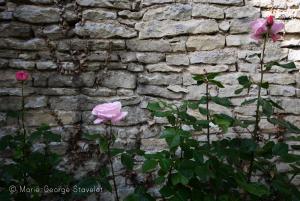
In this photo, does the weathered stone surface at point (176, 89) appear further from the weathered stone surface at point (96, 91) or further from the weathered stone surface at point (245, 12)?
the weathered stone surface at point (245, 12)

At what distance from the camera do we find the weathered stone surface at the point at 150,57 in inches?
95.6

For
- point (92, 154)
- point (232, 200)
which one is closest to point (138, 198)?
point (232, 200)

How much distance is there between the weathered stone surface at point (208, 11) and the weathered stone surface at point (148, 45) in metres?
0.27

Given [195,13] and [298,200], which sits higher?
[195,13]

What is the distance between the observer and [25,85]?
2.40 metres

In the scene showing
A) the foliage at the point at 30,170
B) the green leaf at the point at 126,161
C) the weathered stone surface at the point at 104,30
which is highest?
the weathered stone surface at the point at 104,30

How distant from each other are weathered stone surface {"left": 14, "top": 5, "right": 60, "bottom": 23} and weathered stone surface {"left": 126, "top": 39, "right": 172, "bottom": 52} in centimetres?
49

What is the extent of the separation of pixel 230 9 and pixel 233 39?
0.19m

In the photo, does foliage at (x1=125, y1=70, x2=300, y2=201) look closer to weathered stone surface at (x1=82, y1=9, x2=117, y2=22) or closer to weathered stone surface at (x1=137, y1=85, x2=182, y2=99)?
weathered stone surface at (x1=137, y1=85, x2=182, y2=99)

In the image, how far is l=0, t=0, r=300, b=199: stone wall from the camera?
7.86 ft

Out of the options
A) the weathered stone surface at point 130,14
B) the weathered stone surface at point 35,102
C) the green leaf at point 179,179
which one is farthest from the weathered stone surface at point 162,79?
the green leaf at point 179,179

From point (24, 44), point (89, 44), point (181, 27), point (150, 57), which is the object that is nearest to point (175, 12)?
point (181, 27)

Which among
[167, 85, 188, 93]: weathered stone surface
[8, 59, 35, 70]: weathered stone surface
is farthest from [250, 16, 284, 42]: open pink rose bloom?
[8, 59, 35, 70]: weathered stone surface

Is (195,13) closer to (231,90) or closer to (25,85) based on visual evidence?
(231,90)
